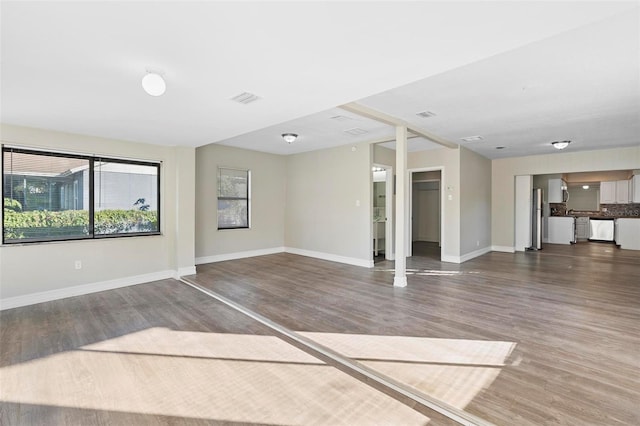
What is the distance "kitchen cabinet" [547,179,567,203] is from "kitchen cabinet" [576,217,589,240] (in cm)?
157

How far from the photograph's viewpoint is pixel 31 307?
3.87 meters

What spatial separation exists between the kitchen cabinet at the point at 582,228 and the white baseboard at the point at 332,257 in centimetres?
908

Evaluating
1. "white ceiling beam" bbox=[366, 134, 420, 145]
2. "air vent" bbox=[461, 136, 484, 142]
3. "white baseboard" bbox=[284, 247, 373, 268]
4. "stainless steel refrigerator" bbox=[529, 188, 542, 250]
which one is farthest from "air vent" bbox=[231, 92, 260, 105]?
"stainless steel refrigerator" bbox=[529, 188, 542, 250]

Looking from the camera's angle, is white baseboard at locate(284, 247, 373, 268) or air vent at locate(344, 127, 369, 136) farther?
white baseboard at locate(284, 247, 373, 268)

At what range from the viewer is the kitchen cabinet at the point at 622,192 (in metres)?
9.16

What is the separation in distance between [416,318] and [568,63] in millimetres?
2923

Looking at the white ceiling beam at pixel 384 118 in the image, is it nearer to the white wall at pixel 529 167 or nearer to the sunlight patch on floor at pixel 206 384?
the sunlight patch on floor at pixel 206 384

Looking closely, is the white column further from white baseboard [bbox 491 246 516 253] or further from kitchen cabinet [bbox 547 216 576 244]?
kitchen cabinet [bbox 547 216 576 244]

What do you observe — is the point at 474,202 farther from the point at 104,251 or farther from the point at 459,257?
the point at 104,251

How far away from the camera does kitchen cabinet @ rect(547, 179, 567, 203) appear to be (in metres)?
9.68

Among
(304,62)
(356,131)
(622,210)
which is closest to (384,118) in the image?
(356,131)

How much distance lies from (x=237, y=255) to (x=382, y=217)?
3718 millimetres

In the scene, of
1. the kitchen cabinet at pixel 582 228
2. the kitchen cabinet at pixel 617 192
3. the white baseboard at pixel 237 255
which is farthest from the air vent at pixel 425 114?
the kitchen cabinet at pixel 582 228

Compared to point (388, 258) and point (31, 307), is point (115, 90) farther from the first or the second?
point (388, 258)
